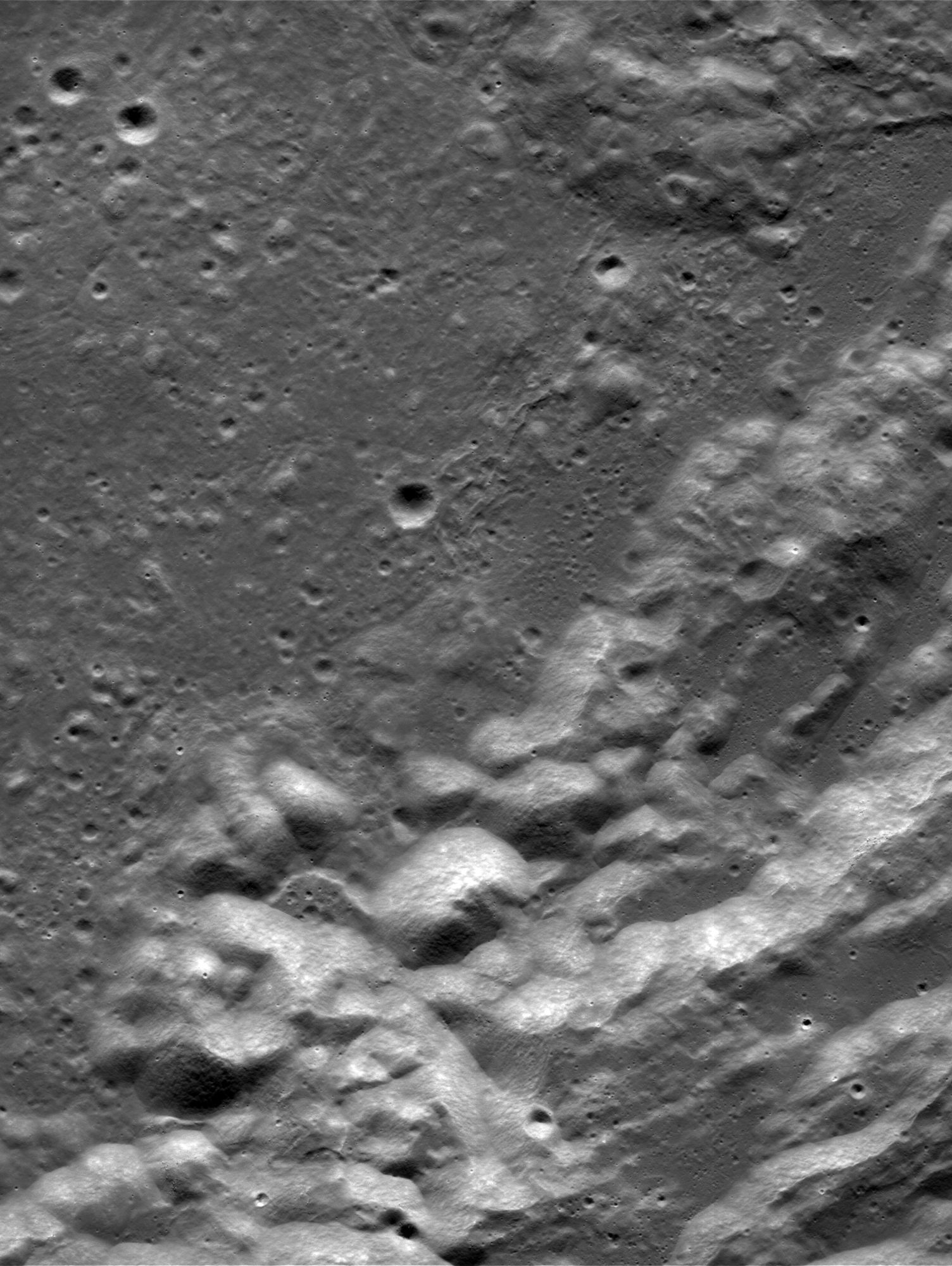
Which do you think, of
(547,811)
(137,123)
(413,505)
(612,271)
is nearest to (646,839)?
(547,811)

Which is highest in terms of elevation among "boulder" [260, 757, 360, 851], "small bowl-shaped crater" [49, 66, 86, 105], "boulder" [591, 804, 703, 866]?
"small bowl-shaped crater" [49, 66, 86, 105]

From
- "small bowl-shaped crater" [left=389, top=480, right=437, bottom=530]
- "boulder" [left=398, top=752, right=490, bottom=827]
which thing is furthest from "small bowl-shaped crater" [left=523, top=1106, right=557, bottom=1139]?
"small bowl-shaped crater" [left=389, top=480, right=437, bottom=530]

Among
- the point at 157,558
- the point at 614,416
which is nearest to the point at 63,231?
the point at 157,558

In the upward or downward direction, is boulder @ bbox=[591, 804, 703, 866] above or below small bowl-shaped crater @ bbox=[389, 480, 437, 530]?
below

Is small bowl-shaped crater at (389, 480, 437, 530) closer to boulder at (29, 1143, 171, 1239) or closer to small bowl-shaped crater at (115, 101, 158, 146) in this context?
small bowl-shaped crater at (115, 101, 158, 146)

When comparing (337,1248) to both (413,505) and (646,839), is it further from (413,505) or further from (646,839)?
(413,505)

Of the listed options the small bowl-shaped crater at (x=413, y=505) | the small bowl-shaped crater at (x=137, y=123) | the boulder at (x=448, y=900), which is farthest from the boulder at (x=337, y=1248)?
the small bowl-shaped crater at (x=137, y=123)

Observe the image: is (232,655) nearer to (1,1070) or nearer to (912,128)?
(1,1070)
